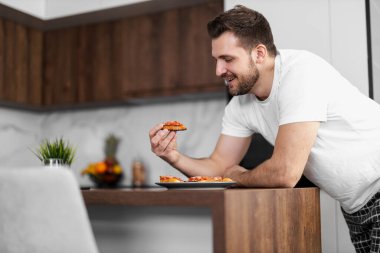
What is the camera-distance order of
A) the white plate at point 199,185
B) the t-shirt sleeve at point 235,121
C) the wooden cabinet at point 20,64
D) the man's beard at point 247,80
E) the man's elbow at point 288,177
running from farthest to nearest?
1. the wooden cabinet at point 20,64
2. the t-shirt sleeve at point 235,121
3. the man's beard at point 247,80
4. the man's elbow at point 288,177
5. the white plate at point 199,185

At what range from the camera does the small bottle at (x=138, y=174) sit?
3.96 m

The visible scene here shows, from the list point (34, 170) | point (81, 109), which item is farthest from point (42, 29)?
point (34, 170)

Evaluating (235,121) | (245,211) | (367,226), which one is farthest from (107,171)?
(245,211)

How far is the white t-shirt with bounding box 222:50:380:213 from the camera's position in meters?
1.78

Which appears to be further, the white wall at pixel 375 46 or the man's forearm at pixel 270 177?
the white wall at pixel 375 46

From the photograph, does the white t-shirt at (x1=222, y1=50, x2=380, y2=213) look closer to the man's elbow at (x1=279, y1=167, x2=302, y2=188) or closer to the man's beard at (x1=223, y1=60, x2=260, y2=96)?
the man's beard at (x1=223, y1=60, x2=260, y2=96)

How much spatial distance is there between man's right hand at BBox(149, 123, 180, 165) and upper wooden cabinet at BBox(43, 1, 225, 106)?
1499 millimetres

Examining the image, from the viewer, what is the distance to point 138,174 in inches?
156

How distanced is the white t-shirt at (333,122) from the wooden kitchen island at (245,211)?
23cm

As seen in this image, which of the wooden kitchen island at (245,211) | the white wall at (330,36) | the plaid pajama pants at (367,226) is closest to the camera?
the wooden kitchen island at (245,211)

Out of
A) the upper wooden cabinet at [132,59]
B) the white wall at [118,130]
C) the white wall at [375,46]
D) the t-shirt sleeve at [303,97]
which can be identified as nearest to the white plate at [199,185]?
the t-shirt sleeve at [303,97]

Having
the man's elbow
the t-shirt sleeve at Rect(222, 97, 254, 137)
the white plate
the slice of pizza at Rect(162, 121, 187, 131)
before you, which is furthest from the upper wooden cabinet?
the white plate

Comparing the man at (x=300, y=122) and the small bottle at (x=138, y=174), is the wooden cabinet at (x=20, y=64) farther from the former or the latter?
the man at (x=300, y=122)

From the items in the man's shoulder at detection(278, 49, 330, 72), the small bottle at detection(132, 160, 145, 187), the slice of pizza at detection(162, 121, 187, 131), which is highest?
the man's shoulder at detection(278, 49, 330, 72)
